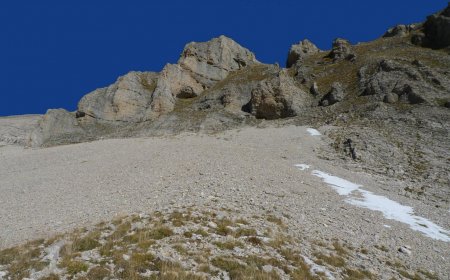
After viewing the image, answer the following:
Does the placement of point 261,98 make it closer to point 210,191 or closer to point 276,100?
point 276,100

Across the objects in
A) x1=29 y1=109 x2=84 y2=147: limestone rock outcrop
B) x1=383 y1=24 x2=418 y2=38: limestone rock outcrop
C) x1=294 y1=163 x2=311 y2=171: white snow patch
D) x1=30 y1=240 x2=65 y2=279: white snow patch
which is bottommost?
x1=30 y1=240 x2=65 y2=279: white snow patch

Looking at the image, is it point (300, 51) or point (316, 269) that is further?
point (300, 51)

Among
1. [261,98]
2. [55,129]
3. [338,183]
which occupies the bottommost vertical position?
[338,183]

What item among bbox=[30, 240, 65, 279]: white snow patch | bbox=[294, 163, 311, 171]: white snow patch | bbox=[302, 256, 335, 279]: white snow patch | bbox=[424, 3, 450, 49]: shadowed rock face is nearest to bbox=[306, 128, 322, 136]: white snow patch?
bbox=[294, 163, 311, 171]: white snow patch

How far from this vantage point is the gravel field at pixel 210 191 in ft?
55.7

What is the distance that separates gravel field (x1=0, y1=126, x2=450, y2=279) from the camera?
1697 cm

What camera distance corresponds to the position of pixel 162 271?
11398 mm

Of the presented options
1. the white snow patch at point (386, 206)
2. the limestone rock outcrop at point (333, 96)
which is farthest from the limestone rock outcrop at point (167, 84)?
the white snow patch at point (386, 206)

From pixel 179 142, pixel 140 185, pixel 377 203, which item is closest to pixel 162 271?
pixel 140 185

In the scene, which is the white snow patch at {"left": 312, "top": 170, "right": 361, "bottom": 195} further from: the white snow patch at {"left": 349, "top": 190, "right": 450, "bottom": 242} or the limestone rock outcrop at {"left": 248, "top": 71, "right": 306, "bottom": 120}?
the limestone rock outcrop at {"left": 248, "top": 71, "right": 306, "bottom": 120}

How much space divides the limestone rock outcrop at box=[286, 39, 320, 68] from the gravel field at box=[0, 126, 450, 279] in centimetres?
4359

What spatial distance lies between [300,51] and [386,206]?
205 ft

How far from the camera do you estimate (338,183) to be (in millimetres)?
26453

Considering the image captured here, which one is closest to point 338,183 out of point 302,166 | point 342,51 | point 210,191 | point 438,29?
point 302,166
